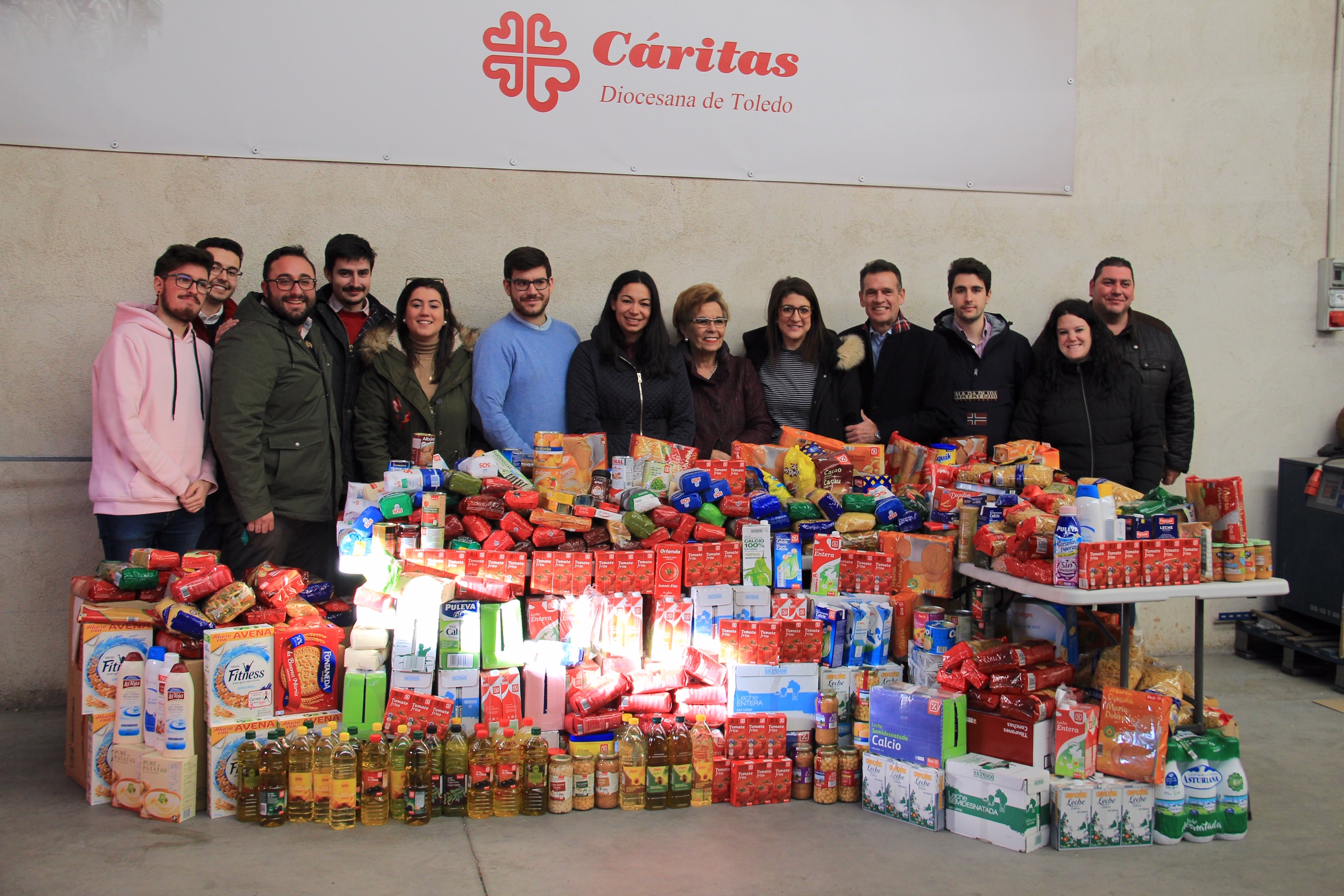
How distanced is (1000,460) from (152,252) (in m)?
4.46

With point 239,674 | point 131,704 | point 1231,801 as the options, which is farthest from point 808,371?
point 131,704

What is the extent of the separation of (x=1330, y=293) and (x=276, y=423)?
6.41 meters

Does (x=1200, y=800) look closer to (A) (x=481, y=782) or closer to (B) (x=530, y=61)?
(A) (x=481, y=782)

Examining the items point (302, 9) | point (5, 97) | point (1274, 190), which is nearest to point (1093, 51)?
point (1274, 190)

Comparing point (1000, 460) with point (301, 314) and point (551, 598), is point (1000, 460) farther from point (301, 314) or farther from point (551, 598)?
point (301, 314)

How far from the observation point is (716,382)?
17.2 feet

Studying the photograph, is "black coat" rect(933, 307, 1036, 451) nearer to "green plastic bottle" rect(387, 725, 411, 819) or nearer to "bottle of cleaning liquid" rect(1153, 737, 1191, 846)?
"bottle of cleaning liquid" rect(1153, 737, 1191, 846)

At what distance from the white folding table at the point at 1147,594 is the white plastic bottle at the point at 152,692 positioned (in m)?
3.19

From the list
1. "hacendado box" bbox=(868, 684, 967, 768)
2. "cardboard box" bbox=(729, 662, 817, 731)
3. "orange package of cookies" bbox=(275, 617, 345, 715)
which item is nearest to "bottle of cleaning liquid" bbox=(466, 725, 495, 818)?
"orange package of cookies" bbox=(275, 617, 345, 715)

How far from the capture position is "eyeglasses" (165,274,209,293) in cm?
421

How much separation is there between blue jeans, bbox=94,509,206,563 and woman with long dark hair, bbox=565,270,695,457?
1790 mm

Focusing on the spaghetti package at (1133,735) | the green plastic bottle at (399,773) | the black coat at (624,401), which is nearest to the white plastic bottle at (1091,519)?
the spaghetti package at (1133,735)

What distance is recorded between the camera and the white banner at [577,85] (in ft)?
16.5

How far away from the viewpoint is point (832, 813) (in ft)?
12.4
